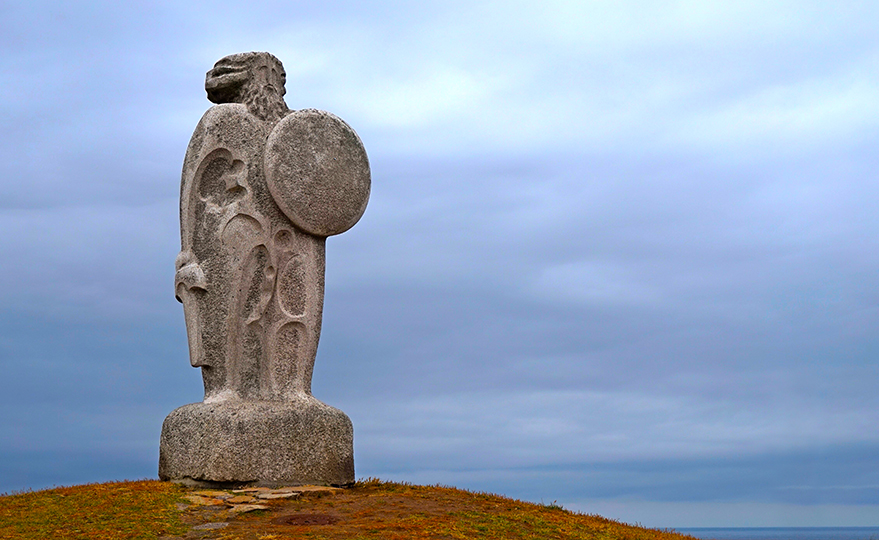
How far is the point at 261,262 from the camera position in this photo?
12.1 m

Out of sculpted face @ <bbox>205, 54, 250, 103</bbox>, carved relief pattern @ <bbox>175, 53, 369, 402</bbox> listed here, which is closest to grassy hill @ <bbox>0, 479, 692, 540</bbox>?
carved relief pattern @ <bbox>175, 53, 369, 402</bbox>

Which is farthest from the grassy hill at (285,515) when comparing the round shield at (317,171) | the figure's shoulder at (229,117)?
the figure's shoulder at (229,117)

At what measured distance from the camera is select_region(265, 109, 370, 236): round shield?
11953mm

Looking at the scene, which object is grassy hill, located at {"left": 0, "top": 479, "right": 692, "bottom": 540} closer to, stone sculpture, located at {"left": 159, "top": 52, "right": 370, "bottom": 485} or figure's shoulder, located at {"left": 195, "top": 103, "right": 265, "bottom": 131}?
stone sculpture, located at {"left": 159, "top": 52, "right": 370, "bottom": 485}

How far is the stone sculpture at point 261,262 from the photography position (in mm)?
11781

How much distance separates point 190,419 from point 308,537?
297 cm

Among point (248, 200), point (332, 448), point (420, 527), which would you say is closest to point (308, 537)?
point (420, 527)

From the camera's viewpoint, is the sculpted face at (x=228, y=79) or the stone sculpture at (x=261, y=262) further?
the sculpted face at (x=228, y=79)

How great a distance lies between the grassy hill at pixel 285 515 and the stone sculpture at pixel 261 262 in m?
0.68

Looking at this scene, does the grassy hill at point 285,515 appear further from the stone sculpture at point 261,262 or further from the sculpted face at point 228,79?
the sculpted face at point 228,79

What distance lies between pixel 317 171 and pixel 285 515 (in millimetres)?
4325

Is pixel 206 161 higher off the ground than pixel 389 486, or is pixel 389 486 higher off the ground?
pixel 206 161

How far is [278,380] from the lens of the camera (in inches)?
475

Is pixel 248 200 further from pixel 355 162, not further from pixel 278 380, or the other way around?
pixel 278 380
